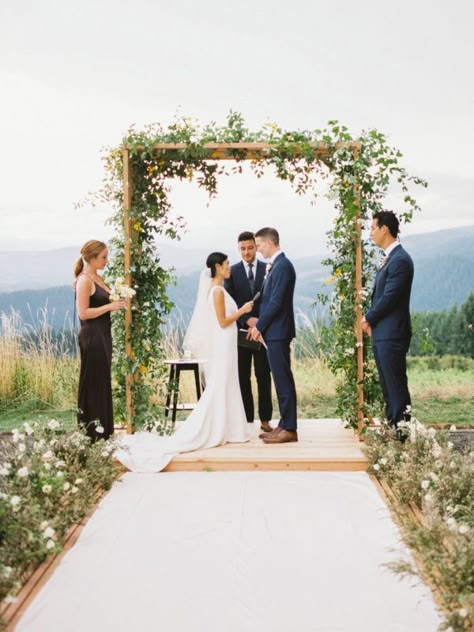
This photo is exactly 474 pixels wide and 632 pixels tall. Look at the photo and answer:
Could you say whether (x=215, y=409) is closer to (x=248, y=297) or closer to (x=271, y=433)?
(x=271, y=433)

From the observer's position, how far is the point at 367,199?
20.8 ft

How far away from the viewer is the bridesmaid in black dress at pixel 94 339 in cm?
581

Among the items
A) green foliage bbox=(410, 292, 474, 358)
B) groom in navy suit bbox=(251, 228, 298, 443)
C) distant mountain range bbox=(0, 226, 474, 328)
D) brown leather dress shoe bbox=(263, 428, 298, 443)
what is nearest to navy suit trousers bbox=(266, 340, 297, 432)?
groom in navy suit bbox=(251, 228, 298, 443)

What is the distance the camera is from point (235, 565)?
3959 millimetres

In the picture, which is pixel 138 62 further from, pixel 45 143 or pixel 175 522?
pixel 175 522

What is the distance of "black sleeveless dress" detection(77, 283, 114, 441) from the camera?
5.90 m

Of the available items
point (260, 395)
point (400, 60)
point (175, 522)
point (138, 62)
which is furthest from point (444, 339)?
point (175, 522)

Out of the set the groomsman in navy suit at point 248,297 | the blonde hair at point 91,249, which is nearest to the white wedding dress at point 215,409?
the groomsman in navy suit at point 248,297

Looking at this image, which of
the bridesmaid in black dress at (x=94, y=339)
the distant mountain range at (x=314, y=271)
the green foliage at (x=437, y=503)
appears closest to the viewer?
the green foliage at (x=437, y=503)

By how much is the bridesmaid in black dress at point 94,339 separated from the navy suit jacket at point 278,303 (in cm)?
107

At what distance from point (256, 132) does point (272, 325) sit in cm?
147

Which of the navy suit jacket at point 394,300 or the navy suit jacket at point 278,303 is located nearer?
the navy suit jacket at point 394,300

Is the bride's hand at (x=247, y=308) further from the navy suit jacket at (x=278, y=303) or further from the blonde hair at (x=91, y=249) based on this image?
the blonde hair at (x=91, y=249)

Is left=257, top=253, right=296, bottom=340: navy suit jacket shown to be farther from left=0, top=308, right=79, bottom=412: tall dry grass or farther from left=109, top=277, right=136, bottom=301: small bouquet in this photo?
left=0, top=308, right=79, bottom=412: tall dry grass
